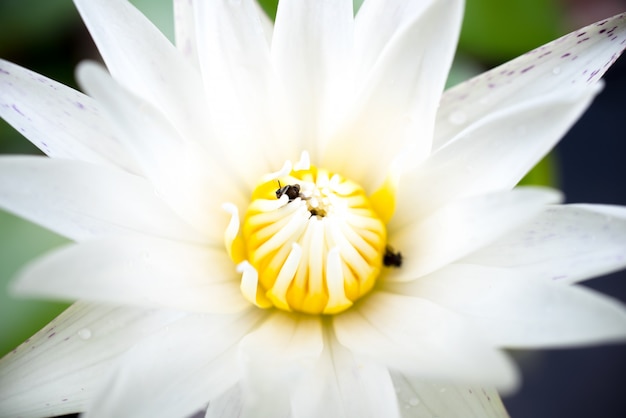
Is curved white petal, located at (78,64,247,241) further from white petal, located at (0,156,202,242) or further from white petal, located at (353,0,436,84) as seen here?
white petal, located at (353,0,436,84)

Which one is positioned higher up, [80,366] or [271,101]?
[271,101]

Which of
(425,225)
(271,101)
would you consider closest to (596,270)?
(425,225)

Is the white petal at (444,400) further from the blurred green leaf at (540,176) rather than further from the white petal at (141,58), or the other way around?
the blurred green leaf at (540,176)

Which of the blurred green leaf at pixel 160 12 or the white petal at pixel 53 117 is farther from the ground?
the blurred green leaf at pixel 160 12

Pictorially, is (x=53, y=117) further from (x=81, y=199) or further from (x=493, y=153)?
(x=493, y=153)

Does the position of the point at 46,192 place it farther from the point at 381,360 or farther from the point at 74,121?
the point at 381,360

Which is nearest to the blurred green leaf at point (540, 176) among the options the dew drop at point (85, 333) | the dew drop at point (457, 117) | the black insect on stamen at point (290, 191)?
the dew drop at point (457, 117)
